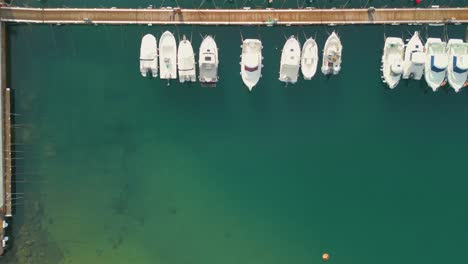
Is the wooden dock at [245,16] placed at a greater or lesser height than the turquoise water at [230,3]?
lesser

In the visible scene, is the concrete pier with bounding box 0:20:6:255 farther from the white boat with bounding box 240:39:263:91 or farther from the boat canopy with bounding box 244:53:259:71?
the boat canopy with bounding box 244:53:259:71

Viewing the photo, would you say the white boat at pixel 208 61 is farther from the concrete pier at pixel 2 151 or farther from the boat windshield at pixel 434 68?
the boat windshield at pixel 434 68

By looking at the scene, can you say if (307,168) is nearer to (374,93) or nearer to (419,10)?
(374,93)

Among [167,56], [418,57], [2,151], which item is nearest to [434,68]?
[418,57]

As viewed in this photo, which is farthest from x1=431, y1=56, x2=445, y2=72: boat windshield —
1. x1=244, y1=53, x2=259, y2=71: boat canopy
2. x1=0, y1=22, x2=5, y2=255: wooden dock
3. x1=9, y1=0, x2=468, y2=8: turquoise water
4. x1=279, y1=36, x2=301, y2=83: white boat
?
x1=0, y1=22, x2=5, y2=255: wooden dock

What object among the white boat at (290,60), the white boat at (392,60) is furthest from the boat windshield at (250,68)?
the white boat at (392,60)

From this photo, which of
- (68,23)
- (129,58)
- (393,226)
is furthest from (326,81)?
(68,23)

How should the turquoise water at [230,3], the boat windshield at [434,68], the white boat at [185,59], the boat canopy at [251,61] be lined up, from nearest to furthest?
the boat windshield at [434,68]
the boat canopy at [251,61]
the white boat at [185,59]
the turquoise water at [230,3]
